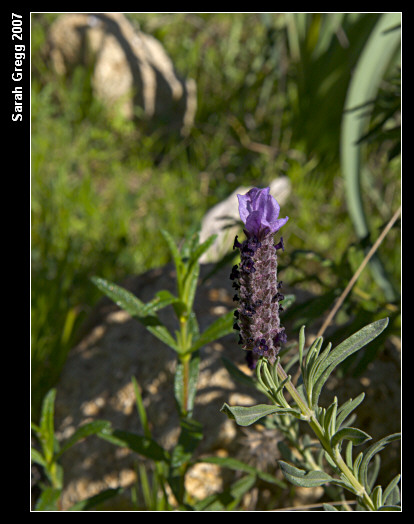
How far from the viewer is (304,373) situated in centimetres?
98

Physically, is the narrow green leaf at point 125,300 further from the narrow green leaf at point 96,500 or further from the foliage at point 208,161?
the foliage at point 208,161

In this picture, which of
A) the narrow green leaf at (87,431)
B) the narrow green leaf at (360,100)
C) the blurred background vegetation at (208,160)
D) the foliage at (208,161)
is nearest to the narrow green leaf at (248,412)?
the narrow green leaf at (87,431)

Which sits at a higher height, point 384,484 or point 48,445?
point 48,445

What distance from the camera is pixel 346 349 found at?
38.3 inches

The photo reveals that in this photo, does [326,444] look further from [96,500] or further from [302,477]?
[96,500]

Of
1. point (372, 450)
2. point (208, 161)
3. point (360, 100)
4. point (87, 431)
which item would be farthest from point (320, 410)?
point (208, 161)

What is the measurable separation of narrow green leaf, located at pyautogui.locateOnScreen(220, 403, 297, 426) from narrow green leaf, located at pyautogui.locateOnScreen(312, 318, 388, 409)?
72 mm

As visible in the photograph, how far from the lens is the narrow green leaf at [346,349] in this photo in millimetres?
958

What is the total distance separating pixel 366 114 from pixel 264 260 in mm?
1844

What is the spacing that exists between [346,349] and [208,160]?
274 centimetres

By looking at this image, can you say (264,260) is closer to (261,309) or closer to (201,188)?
(261,309)

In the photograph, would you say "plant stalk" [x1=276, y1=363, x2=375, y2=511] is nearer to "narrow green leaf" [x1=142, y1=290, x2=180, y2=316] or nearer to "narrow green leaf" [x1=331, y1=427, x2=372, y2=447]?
"narrow green leaf" [x1=331, y1=427, x2=372, y2=447]

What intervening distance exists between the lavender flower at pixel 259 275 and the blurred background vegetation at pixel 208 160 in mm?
1446
